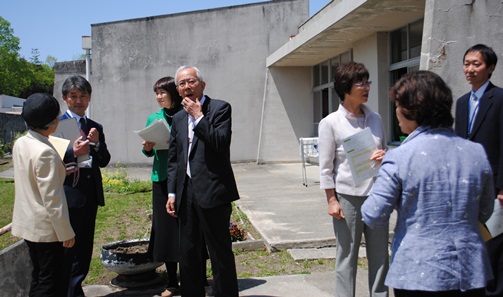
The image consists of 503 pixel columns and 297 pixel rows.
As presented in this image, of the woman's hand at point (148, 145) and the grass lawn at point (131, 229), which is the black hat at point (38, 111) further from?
the grass lawn at point (131, 229)

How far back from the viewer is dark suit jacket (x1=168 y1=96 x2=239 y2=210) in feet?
11.9

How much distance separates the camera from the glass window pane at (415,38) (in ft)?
Answer: 33.3

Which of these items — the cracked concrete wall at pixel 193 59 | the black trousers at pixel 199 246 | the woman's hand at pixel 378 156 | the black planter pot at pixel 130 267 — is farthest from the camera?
the cracked concrete wall at pixel 193 59

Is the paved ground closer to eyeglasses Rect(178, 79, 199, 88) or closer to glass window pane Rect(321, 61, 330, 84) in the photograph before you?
eyeglasses Rect(178, 79, 199, 88)

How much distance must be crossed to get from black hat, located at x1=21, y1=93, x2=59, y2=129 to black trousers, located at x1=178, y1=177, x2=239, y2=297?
117 centimetres

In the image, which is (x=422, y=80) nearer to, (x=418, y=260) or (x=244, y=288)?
(x=418, y=260)

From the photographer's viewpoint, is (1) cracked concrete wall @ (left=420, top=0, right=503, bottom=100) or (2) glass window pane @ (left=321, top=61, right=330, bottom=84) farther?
(2) glass window pane @ (left=321, top=61, right=330, bottom=84)

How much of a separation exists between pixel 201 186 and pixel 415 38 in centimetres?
825

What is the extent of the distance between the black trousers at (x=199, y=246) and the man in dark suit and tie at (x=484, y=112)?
2.10 m

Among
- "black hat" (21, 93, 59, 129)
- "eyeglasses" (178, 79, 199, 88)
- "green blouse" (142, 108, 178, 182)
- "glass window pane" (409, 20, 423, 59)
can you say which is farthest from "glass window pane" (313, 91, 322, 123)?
"black hat" (21, 93, 59, 129)

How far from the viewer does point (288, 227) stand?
6.94 metres

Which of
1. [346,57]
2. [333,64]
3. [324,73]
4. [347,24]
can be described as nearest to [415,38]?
[347,24]

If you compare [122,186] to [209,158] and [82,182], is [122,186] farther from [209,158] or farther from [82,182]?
[209,158]

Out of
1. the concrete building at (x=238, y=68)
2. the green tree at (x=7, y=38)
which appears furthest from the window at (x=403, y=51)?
the green tree at (x=7, y=38)
